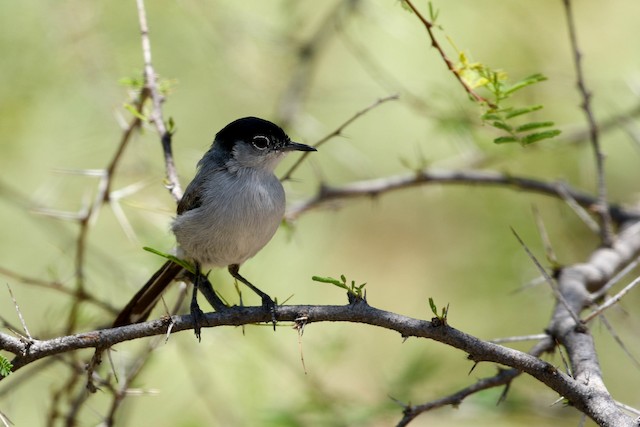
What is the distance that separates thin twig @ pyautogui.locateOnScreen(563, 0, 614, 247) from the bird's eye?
5.16 ft

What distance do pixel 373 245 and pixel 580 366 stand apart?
4805 millimetres

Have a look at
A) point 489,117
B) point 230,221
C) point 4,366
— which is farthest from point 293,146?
point 4,366

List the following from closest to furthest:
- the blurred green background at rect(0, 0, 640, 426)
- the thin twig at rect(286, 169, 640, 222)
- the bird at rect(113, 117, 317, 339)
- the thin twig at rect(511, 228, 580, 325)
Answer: the thin twig at rect(511, 228, 580, 325)
the bird at rect(113, 117, 317, 339)
the thin twig at rect(286, 169, 640, 222)
the blurred green background at rect(0, 0, 640, 426)

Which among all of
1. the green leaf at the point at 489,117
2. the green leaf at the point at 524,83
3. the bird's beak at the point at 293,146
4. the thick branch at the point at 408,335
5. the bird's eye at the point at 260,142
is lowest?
the thick branch at the point at 408,335

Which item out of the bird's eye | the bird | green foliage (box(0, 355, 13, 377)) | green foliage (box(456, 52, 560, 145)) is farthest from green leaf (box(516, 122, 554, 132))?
green foliage (box(0, 355, 13, 377))

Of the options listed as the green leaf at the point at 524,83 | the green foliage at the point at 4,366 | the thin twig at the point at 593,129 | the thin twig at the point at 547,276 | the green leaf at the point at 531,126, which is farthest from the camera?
the thin twig at the point at 593,129

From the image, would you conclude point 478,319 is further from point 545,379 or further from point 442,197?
point 545,379

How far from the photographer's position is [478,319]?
640 centimetres

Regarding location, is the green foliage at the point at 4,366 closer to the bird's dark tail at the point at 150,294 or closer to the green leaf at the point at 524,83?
the bird's dark tail at the point at 150,294

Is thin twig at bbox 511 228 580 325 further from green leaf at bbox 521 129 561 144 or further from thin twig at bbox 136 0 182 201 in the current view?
thin twig at bbox 136 0 182 201

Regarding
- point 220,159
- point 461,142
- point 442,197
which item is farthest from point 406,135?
point 220,159

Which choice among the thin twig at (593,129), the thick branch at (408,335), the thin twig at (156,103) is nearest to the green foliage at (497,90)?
the thick branch at (408,335)

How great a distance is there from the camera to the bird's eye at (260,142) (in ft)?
12.9

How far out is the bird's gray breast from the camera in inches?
140
